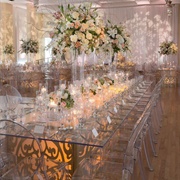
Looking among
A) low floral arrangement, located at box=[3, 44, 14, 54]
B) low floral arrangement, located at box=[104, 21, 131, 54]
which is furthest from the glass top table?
low floral arrangement, located at box=[3, 44, 14, 54]

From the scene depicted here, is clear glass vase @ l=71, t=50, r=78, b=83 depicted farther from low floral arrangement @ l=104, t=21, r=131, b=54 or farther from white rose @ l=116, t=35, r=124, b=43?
white rose @ l=116, t=35, r=124, b=43

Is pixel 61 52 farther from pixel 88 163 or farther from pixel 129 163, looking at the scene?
pixel 129 163

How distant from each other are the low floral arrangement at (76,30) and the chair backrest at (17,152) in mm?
1385

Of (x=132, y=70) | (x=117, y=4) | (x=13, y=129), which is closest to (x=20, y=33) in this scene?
(x=117, y=4)

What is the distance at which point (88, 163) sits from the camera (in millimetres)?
3029

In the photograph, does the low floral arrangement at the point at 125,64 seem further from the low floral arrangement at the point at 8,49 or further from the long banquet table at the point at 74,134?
the long banquet table at the point at 74,134

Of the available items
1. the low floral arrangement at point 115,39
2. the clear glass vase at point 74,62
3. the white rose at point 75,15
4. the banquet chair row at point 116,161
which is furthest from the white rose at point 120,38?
the banquet chair row at point 116,161

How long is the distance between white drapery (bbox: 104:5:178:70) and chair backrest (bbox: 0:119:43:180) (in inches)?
461

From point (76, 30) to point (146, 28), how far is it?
11.3 m

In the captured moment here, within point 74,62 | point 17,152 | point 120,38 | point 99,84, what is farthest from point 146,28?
point 17,152

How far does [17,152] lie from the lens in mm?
2965

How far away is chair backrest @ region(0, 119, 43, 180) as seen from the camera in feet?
9.11

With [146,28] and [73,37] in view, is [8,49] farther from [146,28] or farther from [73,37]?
[73,37]

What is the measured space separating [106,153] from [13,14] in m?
13.4
